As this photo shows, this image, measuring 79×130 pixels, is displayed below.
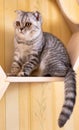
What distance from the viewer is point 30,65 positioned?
1004mm

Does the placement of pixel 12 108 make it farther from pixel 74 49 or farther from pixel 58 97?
pixel 74 49

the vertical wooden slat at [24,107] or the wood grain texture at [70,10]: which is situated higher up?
the wood grain texture at [70,10]

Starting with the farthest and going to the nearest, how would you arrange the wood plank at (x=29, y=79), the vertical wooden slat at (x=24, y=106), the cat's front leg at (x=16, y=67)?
the vertical wooden slat at (x=24, y=106), the cat's front leg at (x=16, y=67), the wood plank at (x=29, y=79)

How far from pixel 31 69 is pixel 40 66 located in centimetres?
6

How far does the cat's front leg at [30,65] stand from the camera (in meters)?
0.98

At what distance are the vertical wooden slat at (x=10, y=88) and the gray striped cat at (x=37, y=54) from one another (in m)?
0.06

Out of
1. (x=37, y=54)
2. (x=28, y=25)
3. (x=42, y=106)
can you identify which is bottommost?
(x=42, y=106)

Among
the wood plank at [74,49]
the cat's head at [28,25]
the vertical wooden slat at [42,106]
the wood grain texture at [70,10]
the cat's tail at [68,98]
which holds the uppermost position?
the wood grain texture at [70,10]

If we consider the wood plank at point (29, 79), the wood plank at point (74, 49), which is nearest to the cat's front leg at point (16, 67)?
the wood plank at point (29, 79)

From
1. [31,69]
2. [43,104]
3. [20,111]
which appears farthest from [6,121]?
[31,69]

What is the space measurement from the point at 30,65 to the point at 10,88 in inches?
8.2

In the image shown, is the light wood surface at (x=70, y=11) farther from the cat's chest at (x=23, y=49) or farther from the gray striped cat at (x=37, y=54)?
the cat's chest at (x=23, y=49)

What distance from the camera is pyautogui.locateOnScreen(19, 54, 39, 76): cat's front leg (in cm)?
98

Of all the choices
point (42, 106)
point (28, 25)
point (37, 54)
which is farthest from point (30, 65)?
point (42, 106)
